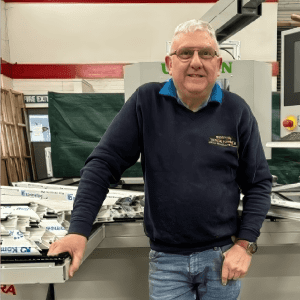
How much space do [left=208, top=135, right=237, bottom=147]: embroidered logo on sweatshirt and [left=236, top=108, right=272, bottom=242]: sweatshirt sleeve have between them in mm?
42

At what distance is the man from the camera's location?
854 mm

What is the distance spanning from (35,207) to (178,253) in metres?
0.49

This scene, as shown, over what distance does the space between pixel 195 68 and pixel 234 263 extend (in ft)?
1.73

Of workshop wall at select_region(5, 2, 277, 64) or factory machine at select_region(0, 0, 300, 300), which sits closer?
factory machine at select_region(0, 0, 300, 300)

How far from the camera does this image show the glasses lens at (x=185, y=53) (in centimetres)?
84

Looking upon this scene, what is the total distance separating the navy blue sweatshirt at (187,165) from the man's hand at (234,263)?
39 mm

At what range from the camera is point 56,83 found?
5.56 m

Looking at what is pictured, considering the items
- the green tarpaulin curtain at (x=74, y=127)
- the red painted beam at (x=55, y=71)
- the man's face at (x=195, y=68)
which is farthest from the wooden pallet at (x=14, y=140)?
the man's face at (x=195, y=68)

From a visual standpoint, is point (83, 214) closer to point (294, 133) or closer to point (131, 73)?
point (131, 73)

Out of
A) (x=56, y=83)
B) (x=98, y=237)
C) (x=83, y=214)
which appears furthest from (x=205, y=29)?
(x=56, y=83)

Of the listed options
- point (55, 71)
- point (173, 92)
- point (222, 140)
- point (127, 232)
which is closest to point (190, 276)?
point (127, 232)

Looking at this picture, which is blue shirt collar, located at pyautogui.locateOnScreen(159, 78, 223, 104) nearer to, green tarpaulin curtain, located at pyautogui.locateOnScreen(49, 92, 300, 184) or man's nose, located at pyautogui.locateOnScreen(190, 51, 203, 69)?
man's nose, located at pyautogui.locateOnScreen(190, 51, 203, 69)

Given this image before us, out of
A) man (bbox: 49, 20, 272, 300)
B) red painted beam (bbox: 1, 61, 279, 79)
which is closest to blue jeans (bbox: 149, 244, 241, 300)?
man (bbox: 49, 20, 272, 300)

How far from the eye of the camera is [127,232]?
1.06m
